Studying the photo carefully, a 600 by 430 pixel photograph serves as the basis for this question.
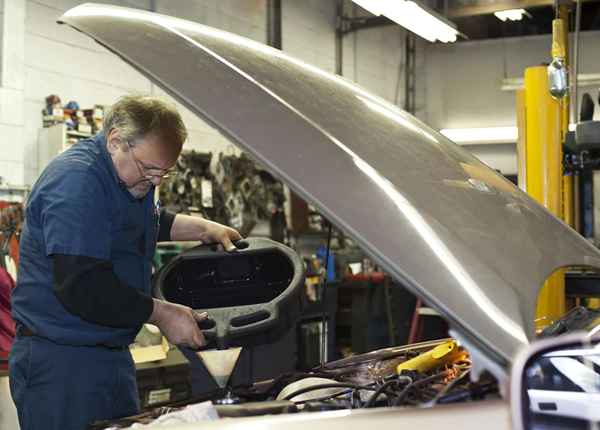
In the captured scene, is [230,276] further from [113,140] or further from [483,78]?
[483,78]

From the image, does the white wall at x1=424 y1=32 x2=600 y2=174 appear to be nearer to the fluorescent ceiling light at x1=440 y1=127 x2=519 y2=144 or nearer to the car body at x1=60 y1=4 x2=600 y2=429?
the fluorescent ceiling light at x1=440 y1=127 x2=519 y2=144

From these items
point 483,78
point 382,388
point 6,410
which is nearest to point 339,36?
point 483,78

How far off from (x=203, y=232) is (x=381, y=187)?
38.6 inches

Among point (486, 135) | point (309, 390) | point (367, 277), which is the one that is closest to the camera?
point (309, 390)

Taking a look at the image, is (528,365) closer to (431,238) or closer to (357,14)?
(431,238)

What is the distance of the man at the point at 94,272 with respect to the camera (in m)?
1.47

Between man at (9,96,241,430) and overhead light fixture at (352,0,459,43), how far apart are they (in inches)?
194

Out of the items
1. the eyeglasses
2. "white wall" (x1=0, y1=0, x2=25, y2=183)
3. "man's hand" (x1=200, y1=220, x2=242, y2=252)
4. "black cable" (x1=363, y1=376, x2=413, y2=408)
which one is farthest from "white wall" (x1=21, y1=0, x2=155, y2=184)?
"black cable" (x1=363, y1=376, x2=413, y2=408)

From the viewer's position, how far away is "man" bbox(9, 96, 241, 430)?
4.83 feet

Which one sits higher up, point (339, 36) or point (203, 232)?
point (339, 36)

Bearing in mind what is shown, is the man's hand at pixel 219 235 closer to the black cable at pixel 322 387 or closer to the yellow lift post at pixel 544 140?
the black cable at pixel 322 387

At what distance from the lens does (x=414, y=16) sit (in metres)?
6.86

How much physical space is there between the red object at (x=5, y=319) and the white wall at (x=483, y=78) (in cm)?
815

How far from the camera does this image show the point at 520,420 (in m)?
0.82
